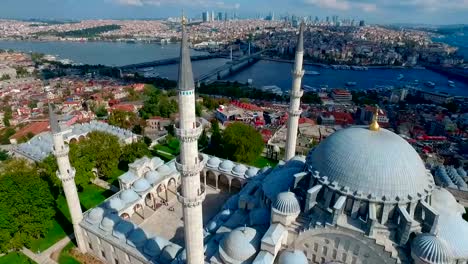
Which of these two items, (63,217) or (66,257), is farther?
(63,217)

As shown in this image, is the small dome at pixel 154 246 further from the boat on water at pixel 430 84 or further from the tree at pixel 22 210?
the boat on water at pixel 430 84

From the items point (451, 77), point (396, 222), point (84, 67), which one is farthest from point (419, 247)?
point (451, 77)

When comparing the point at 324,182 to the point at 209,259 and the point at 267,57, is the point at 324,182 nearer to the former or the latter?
the point at 209,259

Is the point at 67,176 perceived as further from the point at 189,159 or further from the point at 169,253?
the point at 189,159

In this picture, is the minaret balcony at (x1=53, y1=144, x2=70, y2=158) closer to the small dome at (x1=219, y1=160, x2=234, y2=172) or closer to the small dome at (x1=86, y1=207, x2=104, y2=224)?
the small dome at (x1=86, y1=207, x2=104, y2=224)

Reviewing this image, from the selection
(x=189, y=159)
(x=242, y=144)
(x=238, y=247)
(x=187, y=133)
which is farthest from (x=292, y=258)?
(x=242, y=144)

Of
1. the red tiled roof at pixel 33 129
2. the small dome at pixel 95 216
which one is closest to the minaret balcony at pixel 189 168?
the small dome at pixel 95 216

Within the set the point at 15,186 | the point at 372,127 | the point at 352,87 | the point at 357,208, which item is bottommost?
the point at 352,87
